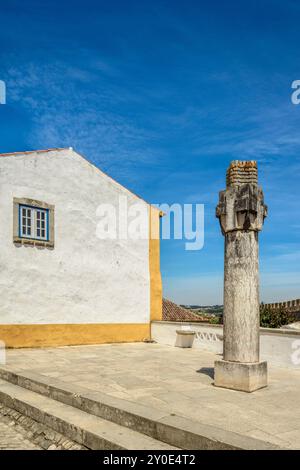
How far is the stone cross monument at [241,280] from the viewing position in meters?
6.58

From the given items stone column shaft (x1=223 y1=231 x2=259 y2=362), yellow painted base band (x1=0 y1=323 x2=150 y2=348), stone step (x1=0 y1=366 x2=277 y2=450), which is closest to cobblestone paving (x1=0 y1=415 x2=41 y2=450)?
stone step (x1=0 y1=366 x2=277 y2=450)

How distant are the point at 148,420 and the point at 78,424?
3.03 ft

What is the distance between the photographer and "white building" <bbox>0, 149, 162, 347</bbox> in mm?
11758

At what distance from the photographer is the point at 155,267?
51.0 ft

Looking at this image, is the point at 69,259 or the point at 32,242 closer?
the point at 32,242

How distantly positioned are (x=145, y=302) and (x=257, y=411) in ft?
32.5

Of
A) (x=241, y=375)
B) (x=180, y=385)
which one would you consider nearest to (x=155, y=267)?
(x=180, y=385)

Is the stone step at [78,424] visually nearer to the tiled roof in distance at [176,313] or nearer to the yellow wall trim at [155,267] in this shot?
the yellow wall trim at [155,267]

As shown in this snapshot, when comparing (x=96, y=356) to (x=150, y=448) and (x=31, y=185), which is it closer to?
(x=31, y=185)

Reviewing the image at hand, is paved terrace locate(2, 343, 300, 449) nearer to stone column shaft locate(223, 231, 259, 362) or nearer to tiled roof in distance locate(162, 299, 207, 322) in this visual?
stone column shaft locate(223, 231, 259, 362)

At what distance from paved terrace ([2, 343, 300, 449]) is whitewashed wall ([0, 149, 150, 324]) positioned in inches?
55.2

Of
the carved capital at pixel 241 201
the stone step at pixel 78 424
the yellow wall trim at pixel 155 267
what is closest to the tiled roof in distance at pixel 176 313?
the yellow wall trim at pixel 155 267

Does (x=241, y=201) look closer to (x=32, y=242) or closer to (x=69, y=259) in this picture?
(x=32, y=242)
